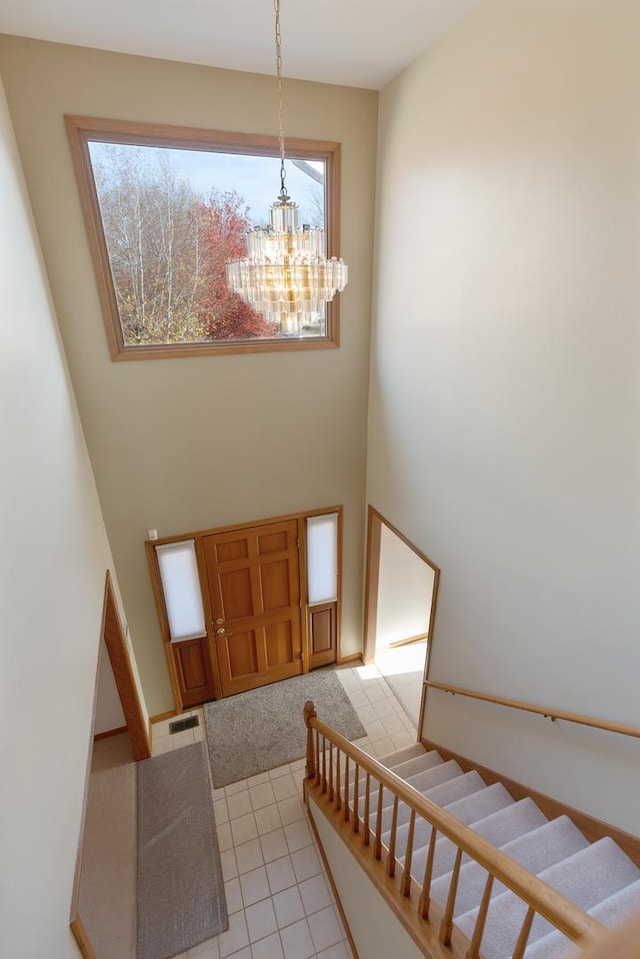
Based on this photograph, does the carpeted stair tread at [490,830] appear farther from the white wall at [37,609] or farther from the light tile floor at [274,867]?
the white wall at [37,609]

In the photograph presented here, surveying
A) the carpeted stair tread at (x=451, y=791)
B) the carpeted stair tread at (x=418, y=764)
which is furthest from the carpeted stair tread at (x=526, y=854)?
the carpeted stair tread at (x=418, y=764)

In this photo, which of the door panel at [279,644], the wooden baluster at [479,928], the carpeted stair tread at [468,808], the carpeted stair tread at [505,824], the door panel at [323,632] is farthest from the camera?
the door panel at [323,632]

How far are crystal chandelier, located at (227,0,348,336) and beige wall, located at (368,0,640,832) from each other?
103cm

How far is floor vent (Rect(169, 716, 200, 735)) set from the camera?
4.62m

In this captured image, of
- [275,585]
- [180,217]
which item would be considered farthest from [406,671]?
[180,217]

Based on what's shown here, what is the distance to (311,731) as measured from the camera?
3559 millimetres

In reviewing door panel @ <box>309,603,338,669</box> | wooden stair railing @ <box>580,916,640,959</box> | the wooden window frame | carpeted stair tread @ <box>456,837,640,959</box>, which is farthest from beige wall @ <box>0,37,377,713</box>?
wooden stair railing @ <box>580,916,640,959</box>

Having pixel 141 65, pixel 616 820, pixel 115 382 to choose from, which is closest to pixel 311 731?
pixel 616 820

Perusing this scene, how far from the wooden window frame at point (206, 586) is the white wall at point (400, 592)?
482mm

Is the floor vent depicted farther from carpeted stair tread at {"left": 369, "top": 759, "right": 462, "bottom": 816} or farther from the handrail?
the handrail

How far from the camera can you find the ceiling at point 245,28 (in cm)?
249

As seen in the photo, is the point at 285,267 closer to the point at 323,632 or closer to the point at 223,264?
the point at 223,264

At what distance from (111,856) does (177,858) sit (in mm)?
498

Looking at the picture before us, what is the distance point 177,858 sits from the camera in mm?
3568
